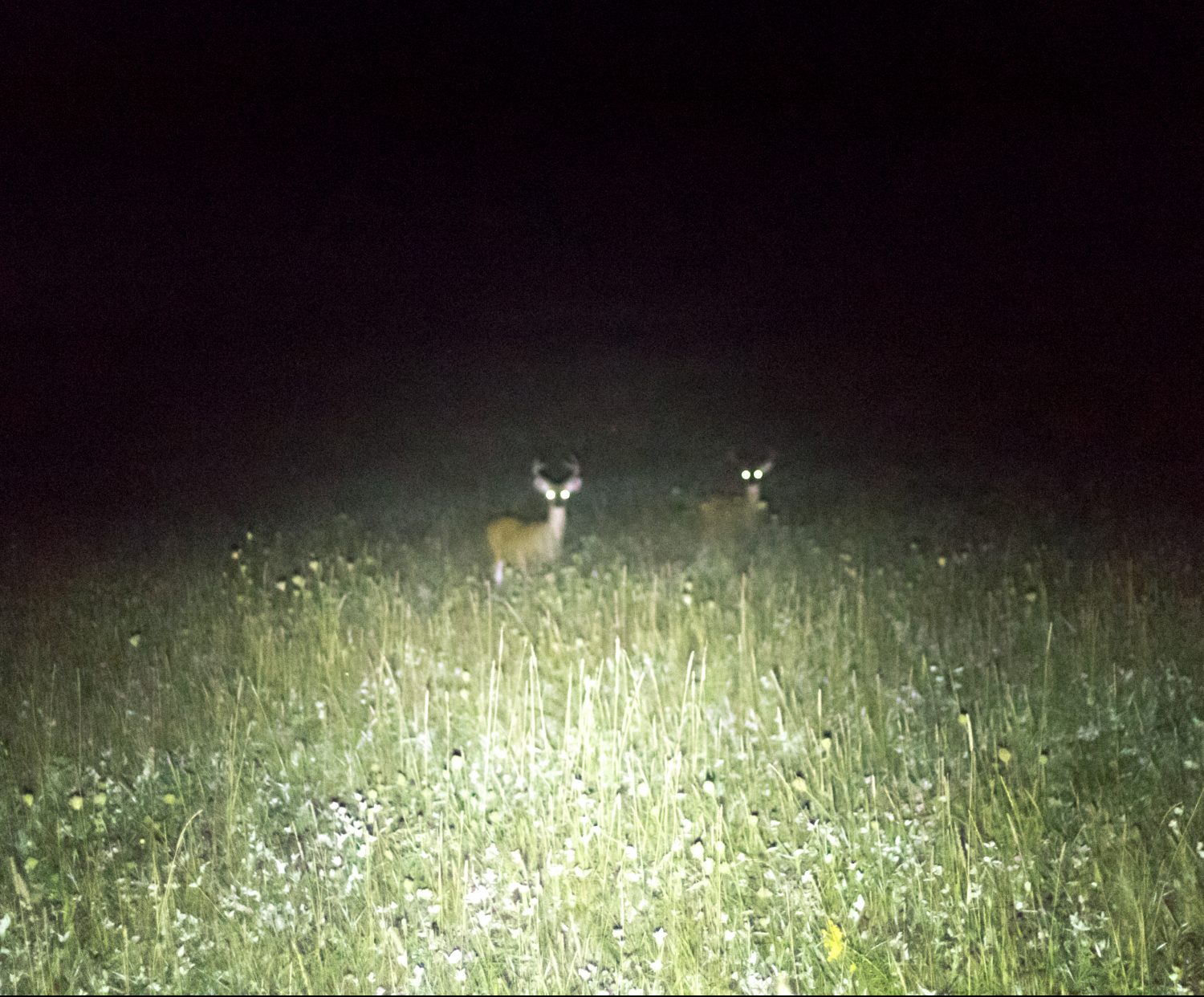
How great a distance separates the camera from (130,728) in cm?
488

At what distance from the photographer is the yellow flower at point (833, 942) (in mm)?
3049

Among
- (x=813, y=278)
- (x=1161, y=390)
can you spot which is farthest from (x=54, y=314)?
(x=1161, y=390)

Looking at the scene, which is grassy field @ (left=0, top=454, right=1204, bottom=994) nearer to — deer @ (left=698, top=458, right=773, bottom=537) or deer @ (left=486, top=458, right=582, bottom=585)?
deer @ (left=486, top=458, right=582, bottom=585)

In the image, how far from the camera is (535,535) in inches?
346

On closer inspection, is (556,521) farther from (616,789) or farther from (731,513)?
(616,789)

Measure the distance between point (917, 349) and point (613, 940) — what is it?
25606mm

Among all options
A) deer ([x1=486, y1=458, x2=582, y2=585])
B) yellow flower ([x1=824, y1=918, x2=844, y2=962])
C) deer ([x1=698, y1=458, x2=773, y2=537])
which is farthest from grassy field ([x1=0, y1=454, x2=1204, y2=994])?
deer ([x1=698, y1=458, x2=773, y2=537])

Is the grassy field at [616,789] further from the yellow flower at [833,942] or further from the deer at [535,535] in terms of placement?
the deer at [535,535]

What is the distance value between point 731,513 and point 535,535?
215 cm

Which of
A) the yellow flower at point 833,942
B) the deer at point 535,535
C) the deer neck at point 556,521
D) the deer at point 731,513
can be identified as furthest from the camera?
the deer at point 731,513

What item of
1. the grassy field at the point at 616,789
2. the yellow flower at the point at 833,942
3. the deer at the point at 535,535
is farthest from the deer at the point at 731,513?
the yellow flower at the point at 833,942

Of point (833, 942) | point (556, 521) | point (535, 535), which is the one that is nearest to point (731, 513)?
point (556, 521)

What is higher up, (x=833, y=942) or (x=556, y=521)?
(x=556, y=521)

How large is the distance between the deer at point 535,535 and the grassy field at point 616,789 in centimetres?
143
